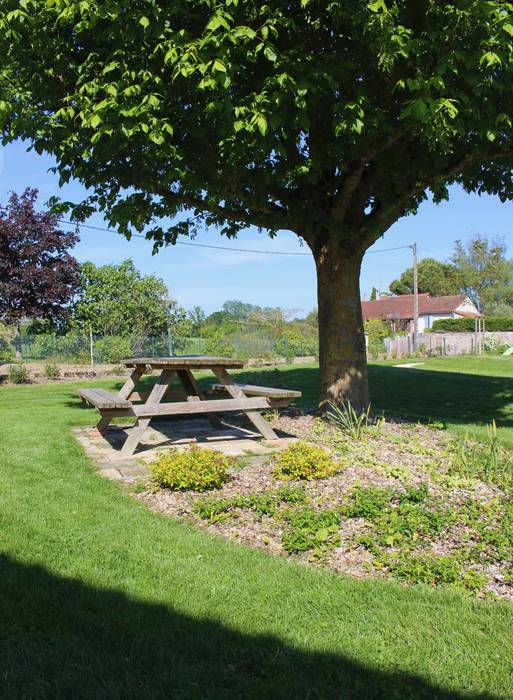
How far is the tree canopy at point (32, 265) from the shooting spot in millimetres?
17828

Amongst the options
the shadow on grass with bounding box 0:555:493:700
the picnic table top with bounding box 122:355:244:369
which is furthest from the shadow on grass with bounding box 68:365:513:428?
the shadow on grass with bounding box 0:555:493:700

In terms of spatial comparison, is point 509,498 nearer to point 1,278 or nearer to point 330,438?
point 330,438

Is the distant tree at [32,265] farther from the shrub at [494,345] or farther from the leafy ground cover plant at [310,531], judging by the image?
the shrub at [494,345]

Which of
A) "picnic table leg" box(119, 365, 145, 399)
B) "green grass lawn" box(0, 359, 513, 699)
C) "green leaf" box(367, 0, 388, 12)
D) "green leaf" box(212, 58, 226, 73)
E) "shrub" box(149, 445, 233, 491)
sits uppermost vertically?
"green leaf" box(367, 0, 388, 12)

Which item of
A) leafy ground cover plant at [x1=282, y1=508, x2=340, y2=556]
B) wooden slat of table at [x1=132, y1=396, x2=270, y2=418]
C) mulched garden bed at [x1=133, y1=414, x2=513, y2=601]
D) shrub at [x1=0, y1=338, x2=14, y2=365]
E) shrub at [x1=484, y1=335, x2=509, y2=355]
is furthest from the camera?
shrub at [x1=484, y1=335, x2=509, y2=355]

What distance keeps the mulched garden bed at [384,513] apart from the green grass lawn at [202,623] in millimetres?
230

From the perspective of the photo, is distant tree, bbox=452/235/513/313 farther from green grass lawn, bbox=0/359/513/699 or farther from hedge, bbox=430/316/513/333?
green grass lawn, bbox=0/359/513/699

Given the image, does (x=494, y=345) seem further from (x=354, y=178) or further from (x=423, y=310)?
(x=354, y=178)

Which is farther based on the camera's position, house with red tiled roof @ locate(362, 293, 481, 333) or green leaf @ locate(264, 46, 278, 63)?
house with red tiled roof @ locate(362, 293, 481, 333)

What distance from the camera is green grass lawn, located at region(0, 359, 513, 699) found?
2.25m

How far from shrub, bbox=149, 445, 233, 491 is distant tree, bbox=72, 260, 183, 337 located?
643 inches

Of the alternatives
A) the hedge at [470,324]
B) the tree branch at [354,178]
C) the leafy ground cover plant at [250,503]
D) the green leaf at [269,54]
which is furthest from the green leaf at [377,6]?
the hedge at [470,324]

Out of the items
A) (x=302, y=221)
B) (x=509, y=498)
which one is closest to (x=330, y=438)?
(x=509, y=498)

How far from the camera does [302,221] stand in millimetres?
7637
